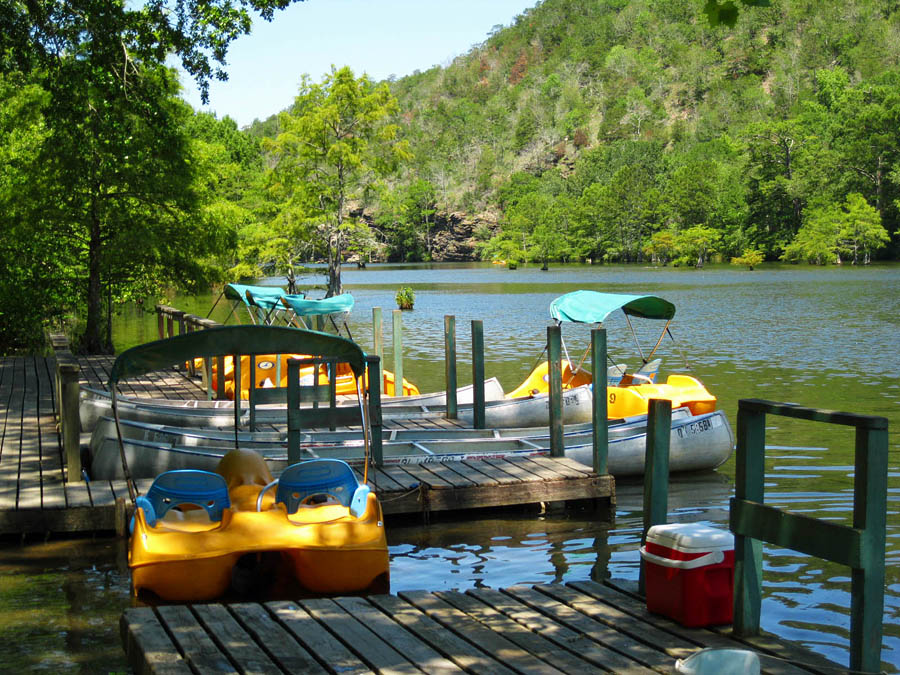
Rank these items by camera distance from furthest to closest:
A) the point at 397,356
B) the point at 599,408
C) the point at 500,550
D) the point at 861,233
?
the point at 861,233 → the point at 397,356 → the point at 599,408 → the point at 500,550

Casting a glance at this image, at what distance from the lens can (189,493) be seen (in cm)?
732

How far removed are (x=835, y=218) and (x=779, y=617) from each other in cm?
9123

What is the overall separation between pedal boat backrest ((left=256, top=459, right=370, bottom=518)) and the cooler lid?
2.64 m

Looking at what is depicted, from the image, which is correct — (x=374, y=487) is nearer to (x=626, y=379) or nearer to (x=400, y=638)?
(x=400, y=638)

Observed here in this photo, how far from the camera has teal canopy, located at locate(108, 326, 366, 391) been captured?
8.08 m

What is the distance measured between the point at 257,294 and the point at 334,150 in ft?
105

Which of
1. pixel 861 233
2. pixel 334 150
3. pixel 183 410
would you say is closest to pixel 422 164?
pixel 861 233

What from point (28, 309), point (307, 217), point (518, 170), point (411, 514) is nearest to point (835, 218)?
point (307, 217)

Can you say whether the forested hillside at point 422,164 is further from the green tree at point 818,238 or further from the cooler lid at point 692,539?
the cooler lid at point 692,539

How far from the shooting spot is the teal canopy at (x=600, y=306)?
15922 mm

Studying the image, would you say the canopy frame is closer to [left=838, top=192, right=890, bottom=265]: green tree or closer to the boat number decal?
the boat number decal

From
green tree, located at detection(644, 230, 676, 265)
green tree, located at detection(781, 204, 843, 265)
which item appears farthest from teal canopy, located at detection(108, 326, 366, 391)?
green tree, located at detection(644, 230, 676, 265)

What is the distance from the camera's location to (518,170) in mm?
155500

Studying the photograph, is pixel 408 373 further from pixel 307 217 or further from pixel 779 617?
pixel 307 217
